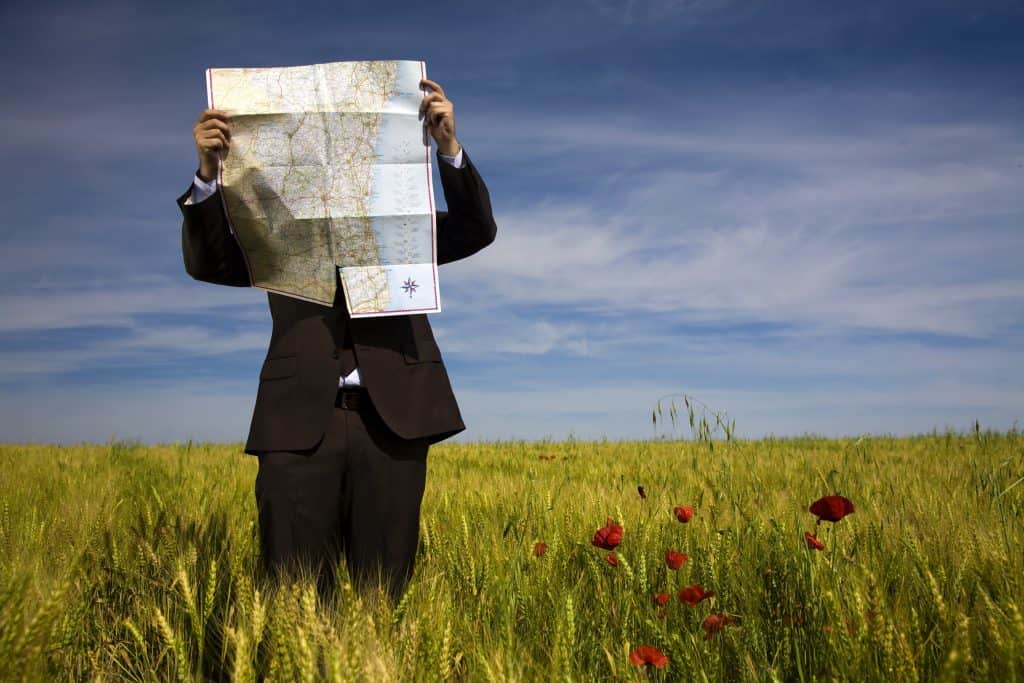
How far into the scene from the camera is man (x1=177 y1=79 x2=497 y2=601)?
262 cm

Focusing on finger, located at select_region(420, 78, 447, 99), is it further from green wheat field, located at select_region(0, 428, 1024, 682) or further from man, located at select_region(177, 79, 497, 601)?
green wheat field, located at select_region(0, 428, 1024, 682)

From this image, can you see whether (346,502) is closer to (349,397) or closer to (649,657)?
(349,397)

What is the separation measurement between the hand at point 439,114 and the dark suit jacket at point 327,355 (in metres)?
0.14

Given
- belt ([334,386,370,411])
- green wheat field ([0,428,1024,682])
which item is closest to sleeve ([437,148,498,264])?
belt ([334,386,370,411])

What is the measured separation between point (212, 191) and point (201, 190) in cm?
4

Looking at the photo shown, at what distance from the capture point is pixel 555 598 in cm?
261

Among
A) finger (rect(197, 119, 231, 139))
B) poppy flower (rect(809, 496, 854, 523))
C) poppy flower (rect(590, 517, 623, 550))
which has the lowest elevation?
poppy flower (rect(590, 517, 623, 550))

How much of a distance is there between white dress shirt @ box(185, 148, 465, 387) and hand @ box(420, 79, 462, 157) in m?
0.07

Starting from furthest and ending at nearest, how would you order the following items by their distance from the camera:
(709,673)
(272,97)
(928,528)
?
(928,528), (272,97), (709,673)

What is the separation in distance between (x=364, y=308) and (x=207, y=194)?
0.70 metres

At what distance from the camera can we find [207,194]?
2.62m

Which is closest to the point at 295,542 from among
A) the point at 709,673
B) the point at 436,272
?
the point at 436,272

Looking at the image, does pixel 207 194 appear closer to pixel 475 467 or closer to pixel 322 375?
pixel 322 375

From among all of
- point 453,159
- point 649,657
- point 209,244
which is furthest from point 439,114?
point 649,657
